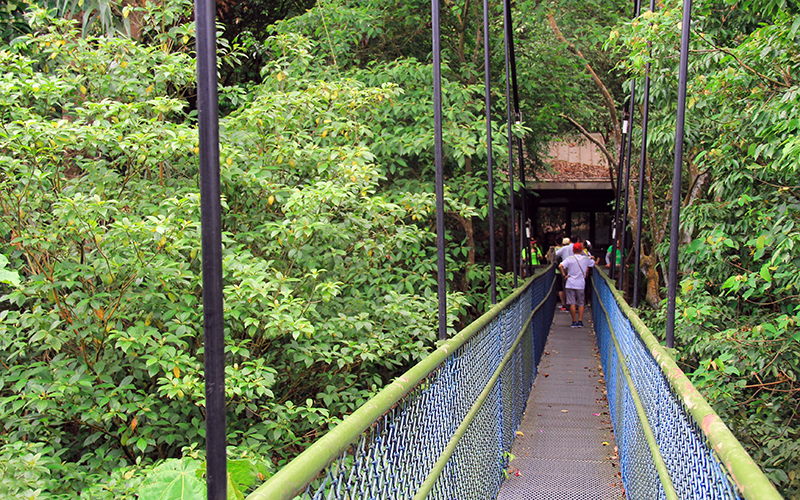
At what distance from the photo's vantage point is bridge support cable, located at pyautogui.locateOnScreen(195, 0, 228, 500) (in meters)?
1.10

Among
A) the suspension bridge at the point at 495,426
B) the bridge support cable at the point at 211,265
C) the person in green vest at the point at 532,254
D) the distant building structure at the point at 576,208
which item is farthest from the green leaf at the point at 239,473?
the distant building structure at the point at 576,208

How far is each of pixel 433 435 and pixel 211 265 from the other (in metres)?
1.67

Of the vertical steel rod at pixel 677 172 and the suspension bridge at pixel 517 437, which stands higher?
the vertical steel rod at pixel 677 172

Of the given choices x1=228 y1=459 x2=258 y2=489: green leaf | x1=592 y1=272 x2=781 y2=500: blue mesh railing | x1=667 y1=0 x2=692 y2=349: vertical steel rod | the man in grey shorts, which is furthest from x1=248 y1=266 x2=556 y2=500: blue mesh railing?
the man in grey shorts

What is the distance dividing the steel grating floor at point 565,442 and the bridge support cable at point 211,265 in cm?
336

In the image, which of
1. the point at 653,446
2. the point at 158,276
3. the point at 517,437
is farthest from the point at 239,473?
the point at 517,437

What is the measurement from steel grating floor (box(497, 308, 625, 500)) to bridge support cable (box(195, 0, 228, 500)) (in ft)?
11.0

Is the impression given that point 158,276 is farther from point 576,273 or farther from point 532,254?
point 532,254

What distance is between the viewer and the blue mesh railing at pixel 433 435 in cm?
145

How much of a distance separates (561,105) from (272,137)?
6873 mm

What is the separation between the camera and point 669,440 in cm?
243

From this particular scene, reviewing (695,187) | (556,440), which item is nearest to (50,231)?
(556,440)

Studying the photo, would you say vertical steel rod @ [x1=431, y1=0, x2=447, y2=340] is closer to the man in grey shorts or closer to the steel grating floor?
the steel grating floor

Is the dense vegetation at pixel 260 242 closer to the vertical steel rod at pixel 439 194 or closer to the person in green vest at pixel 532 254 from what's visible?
the vertical steel rod at pixel 439 194
